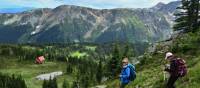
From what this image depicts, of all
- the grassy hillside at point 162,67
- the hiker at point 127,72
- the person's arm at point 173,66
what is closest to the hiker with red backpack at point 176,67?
the person's arm at point 173,66

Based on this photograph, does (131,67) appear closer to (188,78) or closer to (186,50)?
(188,78)

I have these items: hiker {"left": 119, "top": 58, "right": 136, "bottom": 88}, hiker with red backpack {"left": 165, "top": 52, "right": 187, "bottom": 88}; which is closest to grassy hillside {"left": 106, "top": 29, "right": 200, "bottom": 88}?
hiker {"left": 119, "top": 58, "right": 136, "bottom": 88}

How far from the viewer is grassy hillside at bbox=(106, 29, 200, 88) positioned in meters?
30.9

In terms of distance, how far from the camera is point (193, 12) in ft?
258

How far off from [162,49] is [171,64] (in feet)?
102

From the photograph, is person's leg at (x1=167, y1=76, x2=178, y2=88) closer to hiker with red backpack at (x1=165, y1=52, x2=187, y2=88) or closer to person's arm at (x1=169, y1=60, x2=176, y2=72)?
hiker with red backpack at (x1=165, y1=52, x2=187, y2=88)

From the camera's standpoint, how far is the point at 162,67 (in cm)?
4212

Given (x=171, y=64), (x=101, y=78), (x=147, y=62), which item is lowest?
(x=101, y=78)

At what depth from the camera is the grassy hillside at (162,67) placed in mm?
30906

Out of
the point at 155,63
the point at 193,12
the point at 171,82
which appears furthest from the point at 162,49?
the point at 171,82

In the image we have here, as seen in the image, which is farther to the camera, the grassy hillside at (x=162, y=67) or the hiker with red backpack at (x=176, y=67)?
the grassy hillside at (x=162, y=67)

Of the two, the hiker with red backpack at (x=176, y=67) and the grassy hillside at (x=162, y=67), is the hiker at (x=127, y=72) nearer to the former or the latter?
the grassy hillside at (x=162, y=67)

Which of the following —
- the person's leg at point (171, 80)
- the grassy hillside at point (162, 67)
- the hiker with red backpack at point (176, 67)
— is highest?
the hiker with red backpack at point (176, 67)

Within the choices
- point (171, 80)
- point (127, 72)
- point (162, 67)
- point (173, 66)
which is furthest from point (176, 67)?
point (162, 67)
